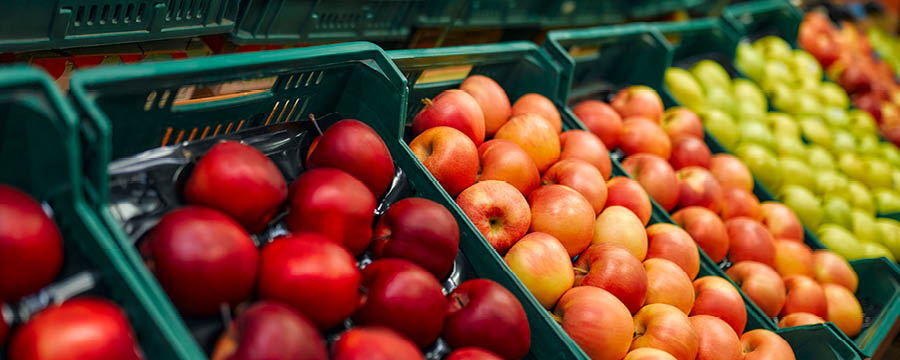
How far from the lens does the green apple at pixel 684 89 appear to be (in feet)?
11.5

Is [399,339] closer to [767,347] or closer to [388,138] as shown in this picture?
[388,138]

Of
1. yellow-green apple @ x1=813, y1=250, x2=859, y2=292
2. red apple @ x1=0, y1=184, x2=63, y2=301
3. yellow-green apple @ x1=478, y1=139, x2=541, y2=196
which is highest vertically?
red apple @ x1=0, y1=184, x2=63, y2=301

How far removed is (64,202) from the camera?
3.96ft

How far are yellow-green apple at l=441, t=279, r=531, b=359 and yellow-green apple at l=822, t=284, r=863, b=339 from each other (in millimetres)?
1746

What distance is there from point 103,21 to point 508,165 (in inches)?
45.1

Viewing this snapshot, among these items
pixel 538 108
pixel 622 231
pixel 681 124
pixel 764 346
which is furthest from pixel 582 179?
pixel 681 124

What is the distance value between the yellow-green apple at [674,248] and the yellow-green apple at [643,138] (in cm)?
54

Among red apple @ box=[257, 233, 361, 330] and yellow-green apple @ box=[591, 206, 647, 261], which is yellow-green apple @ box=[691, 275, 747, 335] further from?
red apple @ box=[257, 233, 361, 330]

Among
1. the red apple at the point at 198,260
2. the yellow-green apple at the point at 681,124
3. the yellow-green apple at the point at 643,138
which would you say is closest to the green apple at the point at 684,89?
the yellow-green apple at the point at 681,124

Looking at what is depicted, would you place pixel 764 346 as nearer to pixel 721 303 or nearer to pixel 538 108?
pixel 721 303

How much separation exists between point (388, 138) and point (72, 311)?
3.22 feet

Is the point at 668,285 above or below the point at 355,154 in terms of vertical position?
below

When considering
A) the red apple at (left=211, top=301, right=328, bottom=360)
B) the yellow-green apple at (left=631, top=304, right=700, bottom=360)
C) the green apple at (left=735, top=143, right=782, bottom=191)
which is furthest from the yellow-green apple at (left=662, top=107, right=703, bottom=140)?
the red apple at (left=211, top=301, right=328, bottom=360)

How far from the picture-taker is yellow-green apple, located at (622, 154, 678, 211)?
263 centimetres
